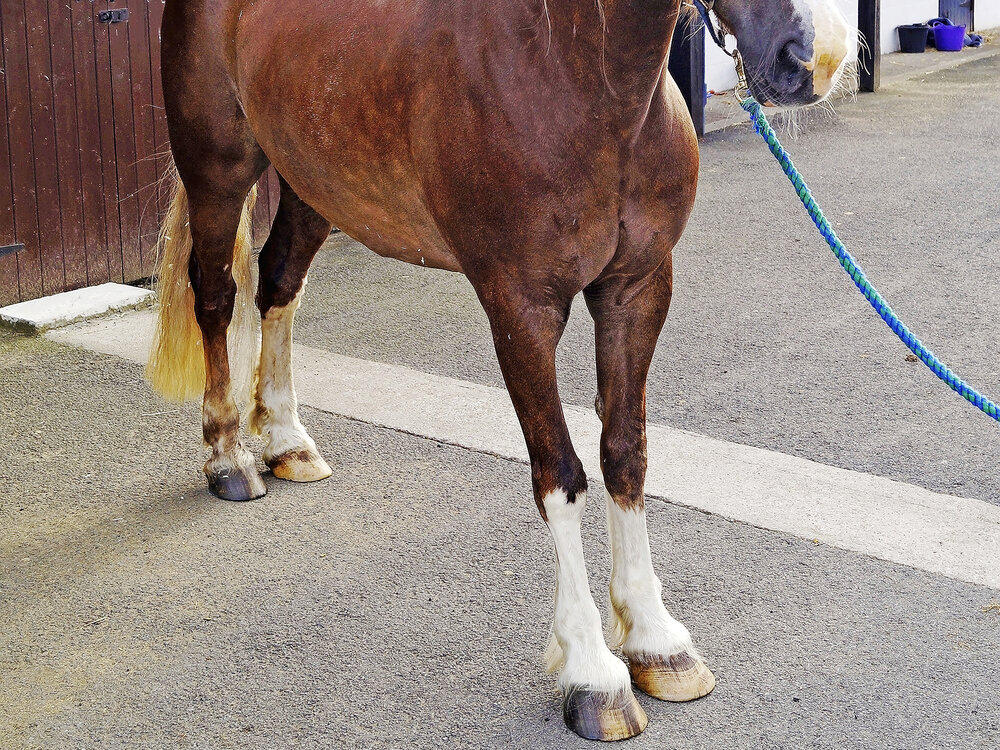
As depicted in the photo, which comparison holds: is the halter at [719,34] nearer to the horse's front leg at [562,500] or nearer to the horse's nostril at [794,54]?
the horse's nostril at [794,54]

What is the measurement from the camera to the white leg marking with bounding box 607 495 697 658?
9.35 ft

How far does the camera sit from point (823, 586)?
3246 mm

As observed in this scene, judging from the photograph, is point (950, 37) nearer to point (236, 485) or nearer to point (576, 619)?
point (236, 485)

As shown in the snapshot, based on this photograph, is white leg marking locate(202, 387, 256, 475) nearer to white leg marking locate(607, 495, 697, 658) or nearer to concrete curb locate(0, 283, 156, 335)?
white leg marking locate(607, 495, 697, 658)

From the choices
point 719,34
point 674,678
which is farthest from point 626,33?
point 674,678

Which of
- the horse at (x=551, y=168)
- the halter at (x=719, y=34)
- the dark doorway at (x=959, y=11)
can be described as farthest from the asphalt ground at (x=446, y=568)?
the dark doorway at (x=959, y=11)

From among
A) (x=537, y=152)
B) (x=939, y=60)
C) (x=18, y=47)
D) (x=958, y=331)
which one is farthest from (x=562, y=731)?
(x=939, y=60)

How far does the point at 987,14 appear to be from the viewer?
15109 mm

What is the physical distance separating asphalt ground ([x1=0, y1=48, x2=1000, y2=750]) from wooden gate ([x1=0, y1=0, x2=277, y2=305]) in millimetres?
646

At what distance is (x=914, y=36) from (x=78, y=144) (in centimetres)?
1063

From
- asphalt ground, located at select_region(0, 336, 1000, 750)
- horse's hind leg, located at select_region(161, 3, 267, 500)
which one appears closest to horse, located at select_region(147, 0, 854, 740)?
horse's hind leg, located at select_region(161, 3, 267, 500)

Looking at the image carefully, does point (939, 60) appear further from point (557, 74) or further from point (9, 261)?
point (557, 74)

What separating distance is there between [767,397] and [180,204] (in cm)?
229

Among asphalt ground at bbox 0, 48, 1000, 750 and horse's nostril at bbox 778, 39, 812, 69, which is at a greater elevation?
horse's nostril at bbox 778, 39, 812, 69
